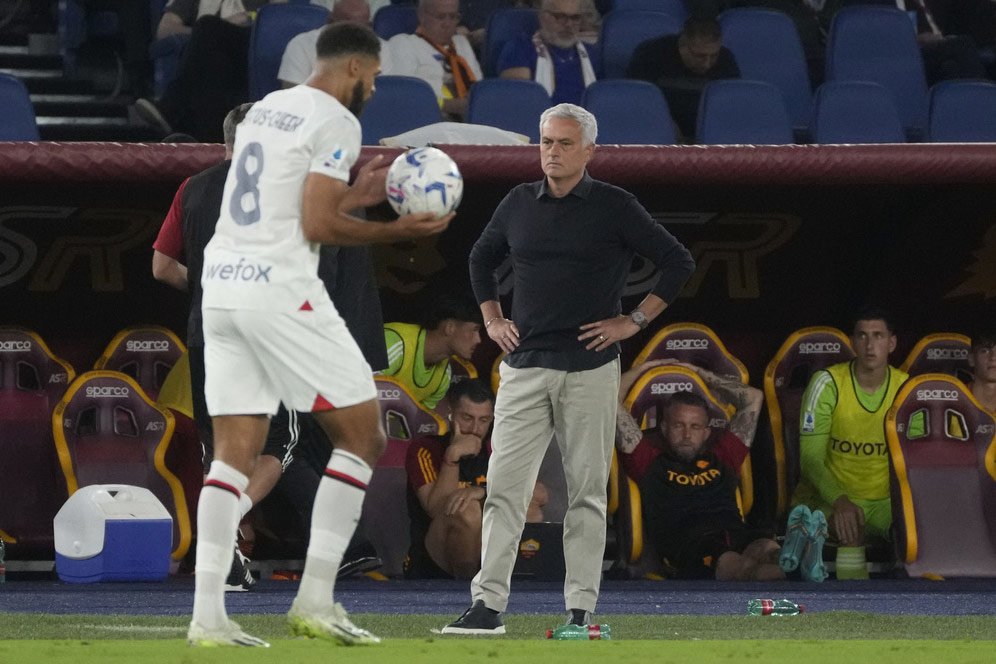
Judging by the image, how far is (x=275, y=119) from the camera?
5402 mm

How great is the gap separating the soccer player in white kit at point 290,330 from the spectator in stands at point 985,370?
17.4ft

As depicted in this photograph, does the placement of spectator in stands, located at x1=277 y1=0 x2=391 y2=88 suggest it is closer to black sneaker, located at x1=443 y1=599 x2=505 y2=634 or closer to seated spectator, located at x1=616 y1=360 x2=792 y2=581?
seated spectator, located at x1=616 y1=360 x2=792 y2=581

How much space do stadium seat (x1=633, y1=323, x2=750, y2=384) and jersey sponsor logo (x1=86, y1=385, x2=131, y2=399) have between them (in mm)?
2822

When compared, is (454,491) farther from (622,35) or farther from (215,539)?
(622,35)

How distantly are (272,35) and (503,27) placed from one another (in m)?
1.59

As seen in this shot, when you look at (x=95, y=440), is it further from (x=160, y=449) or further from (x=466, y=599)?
(x=466, y=599)

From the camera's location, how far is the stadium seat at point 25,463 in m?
9.34

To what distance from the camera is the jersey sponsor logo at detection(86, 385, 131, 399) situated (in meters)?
9.22

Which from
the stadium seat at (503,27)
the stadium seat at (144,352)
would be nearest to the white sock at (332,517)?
the stadium seat at (144,352)

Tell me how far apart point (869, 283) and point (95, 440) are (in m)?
4.55

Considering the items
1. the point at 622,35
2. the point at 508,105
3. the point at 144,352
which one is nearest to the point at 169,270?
the point at 144,352

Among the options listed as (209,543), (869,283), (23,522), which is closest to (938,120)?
(869,283)

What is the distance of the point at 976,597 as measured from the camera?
841 cm

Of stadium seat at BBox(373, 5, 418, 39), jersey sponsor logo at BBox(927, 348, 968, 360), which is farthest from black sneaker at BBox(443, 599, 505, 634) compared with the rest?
stadium seat at BBox(373, 5, 418, 39)
